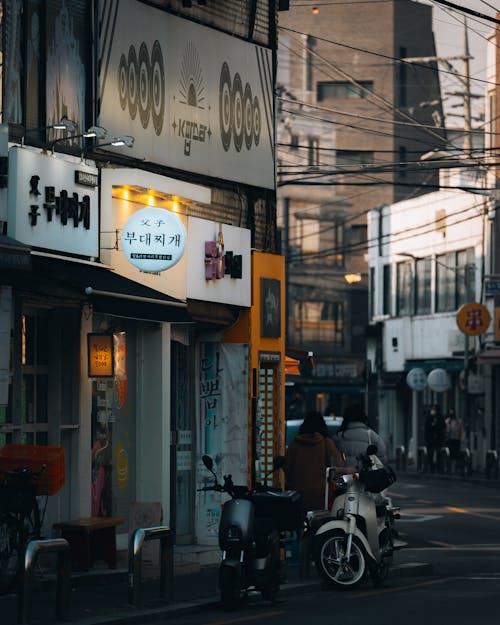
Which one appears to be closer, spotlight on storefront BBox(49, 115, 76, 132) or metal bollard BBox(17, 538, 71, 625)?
metal bollard BBox(17, 538, 71, 625)

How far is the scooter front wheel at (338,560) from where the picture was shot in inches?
690

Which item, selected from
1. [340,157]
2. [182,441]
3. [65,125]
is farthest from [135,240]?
[340,157]

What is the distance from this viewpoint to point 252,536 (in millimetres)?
16031

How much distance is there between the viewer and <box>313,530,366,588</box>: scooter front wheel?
17.5 m

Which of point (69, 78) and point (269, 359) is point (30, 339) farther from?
point (269, 359)

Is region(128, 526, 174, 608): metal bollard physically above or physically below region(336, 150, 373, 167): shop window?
below

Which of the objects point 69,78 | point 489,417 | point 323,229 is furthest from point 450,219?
point 69,78

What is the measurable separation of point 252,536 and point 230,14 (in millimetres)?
9193

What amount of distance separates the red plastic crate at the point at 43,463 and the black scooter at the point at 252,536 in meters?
1.47

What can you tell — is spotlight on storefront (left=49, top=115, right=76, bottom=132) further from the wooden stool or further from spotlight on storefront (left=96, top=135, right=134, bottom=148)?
the wooden stool

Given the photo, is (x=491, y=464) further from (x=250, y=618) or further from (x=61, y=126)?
(x=250, y=618)

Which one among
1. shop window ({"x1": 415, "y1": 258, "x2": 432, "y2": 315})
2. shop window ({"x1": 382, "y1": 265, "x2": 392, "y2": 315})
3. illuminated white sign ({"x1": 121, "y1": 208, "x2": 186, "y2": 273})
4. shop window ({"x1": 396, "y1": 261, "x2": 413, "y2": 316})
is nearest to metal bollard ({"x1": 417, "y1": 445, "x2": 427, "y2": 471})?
shop window ({"x1": 415, "y1": 258, "x2": 432, "y2": 315})

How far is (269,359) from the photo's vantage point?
22.9 meters

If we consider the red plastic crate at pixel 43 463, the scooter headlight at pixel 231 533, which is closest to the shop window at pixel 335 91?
the red plastic crate at pixel 43 463
